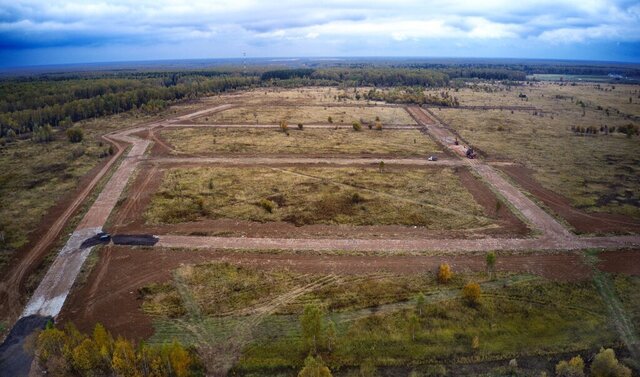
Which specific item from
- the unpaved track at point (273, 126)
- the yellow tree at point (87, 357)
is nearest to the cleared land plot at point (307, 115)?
the unpaved track at point (273, 126)

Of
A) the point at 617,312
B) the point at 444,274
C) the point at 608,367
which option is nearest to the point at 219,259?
the point at 444,274

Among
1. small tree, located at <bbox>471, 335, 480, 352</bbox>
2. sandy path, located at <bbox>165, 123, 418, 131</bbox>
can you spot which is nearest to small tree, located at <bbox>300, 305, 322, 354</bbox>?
small tree, located at <bbox>471, 335, 480, 352</bbox>

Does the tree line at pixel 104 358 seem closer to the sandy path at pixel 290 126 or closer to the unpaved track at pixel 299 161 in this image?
the unpaved track at pixel 299 161

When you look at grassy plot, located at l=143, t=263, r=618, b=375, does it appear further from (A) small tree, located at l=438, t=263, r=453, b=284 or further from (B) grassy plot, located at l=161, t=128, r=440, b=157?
(B) grassy plot, located at l=161, t=128, r=440, b=157

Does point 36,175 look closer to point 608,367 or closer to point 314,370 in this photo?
point 314,370

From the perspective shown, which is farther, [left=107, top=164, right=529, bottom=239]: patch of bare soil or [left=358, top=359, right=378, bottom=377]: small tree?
[left=107, top=164, right=529, bottom=239]: patch of bare soil
